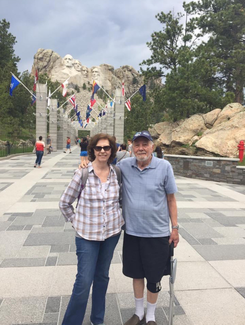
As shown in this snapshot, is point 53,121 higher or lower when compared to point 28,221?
higher

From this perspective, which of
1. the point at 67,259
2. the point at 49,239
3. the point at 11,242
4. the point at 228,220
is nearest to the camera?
the point at 67,259

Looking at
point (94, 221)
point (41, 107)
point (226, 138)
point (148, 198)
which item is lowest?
point (94, 221)

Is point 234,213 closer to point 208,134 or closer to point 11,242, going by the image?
point 11,242

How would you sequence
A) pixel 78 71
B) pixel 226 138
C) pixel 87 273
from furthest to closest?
pixel 78 71
pixel 226 138
pixel 87 273

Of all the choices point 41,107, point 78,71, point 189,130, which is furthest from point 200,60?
point 78,71

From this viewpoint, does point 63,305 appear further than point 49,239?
No

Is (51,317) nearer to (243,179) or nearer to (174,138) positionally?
(243,179)

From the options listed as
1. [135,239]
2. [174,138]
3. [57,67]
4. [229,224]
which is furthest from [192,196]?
[57,67]

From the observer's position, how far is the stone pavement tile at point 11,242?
12.7 feet

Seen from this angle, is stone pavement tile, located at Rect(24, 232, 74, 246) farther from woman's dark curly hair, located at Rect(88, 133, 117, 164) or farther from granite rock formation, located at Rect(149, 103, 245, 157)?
granite rock formation, located at Rect(149, 103, 245, 157)

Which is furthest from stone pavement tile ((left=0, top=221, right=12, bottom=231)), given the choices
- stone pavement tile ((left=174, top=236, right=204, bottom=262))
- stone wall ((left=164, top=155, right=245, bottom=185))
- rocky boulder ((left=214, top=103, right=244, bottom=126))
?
rocky boulder ((left=214, top=103, right=244, bottom=126))

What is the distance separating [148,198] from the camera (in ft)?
7.36

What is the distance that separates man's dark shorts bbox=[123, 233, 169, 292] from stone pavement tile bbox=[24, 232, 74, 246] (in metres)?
2.17

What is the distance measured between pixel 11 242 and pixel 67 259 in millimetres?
1100
